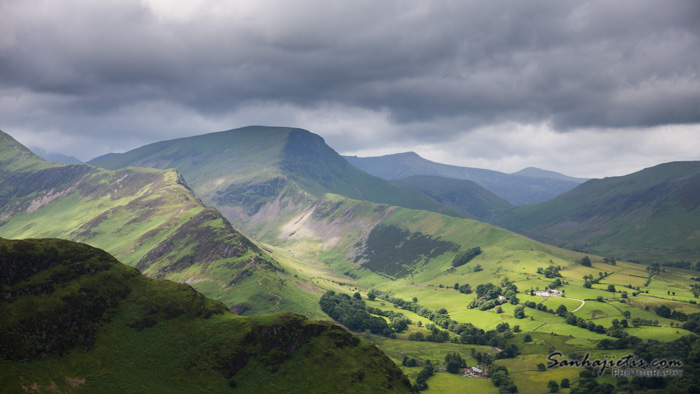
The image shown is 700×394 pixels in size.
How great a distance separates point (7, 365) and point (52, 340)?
38.3 ft

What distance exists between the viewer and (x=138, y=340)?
120188mm

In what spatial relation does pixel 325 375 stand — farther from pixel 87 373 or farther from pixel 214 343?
pixel 87 373

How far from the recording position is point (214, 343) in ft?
414

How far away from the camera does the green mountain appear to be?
103344 millimetres

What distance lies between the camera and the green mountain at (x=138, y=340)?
103344mm

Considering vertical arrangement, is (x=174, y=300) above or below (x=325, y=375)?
above

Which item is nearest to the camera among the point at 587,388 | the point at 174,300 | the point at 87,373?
the point at 87,373

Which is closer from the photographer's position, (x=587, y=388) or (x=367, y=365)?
(x=367, y=365)

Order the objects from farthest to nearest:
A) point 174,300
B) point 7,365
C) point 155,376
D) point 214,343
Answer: point 174,300 < point 214,343 < point 155,376 < point 7,365

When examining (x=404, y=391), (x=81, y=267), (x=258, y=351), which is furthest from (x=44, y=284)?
(x=404, y=391)

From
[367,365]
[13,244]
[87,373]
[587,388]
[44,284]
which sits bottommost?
[587,388]

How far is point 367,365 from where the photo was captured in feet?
469

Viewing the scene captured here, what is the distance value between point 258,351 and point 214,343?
13.8m

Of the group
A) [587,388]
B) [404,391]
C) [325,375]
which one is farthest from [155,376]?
[587,388]
